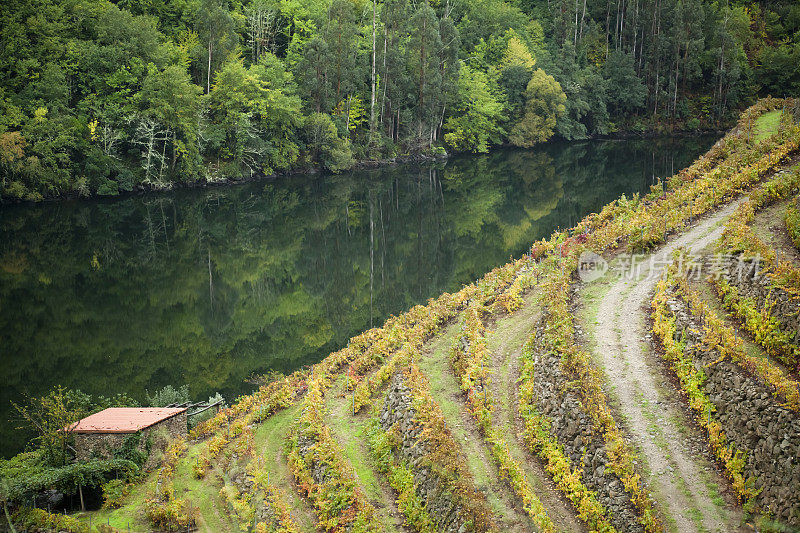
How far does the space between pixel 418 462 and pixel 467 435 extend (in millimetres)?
1824

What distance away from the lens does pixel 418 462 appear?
18000 mm

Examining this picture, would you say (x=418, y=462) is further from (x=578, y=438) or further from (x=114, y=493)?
(x=114, y=493)

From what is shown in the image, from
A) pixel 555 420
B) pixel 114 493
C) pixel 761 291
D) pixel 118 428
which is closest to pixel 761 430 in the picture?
pixel 555 420

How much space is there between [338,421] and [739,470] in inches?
459

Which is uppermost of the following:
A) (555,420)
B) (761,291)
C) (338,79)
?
(338,79)

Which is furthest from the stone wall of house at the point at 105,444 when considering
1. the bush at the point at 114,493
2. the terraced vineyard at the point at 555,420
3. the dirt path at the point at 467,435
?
the dirt path at the point at 467,435

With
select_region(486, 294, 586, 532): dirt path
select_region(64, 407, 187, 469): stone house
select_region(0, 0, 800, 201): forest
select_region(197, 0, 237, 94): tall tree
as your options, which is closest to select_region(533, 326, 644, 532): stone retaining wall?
select_region(486, 294, 586, 532): dirt path

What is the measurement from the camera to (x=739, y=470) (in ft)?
48.1

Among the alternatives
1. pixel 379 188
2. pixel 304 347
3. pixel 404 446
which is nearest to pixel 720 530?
pixel 404 446

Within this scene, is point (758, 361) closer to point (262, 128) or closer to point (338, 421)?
point (338, 421)

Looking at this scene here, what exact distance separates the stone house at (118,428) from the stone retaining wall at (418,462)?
6.97 m

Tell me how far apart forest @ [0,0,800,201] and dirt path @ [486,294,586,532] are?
1846 inches

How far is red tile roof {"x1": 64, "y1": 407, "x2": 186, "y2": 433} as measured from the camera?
21.2 m

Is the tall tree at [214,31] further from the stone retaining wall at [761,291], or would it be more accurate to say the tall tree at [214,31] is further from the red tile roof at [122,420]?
the stone retaining wall at [761,291]
